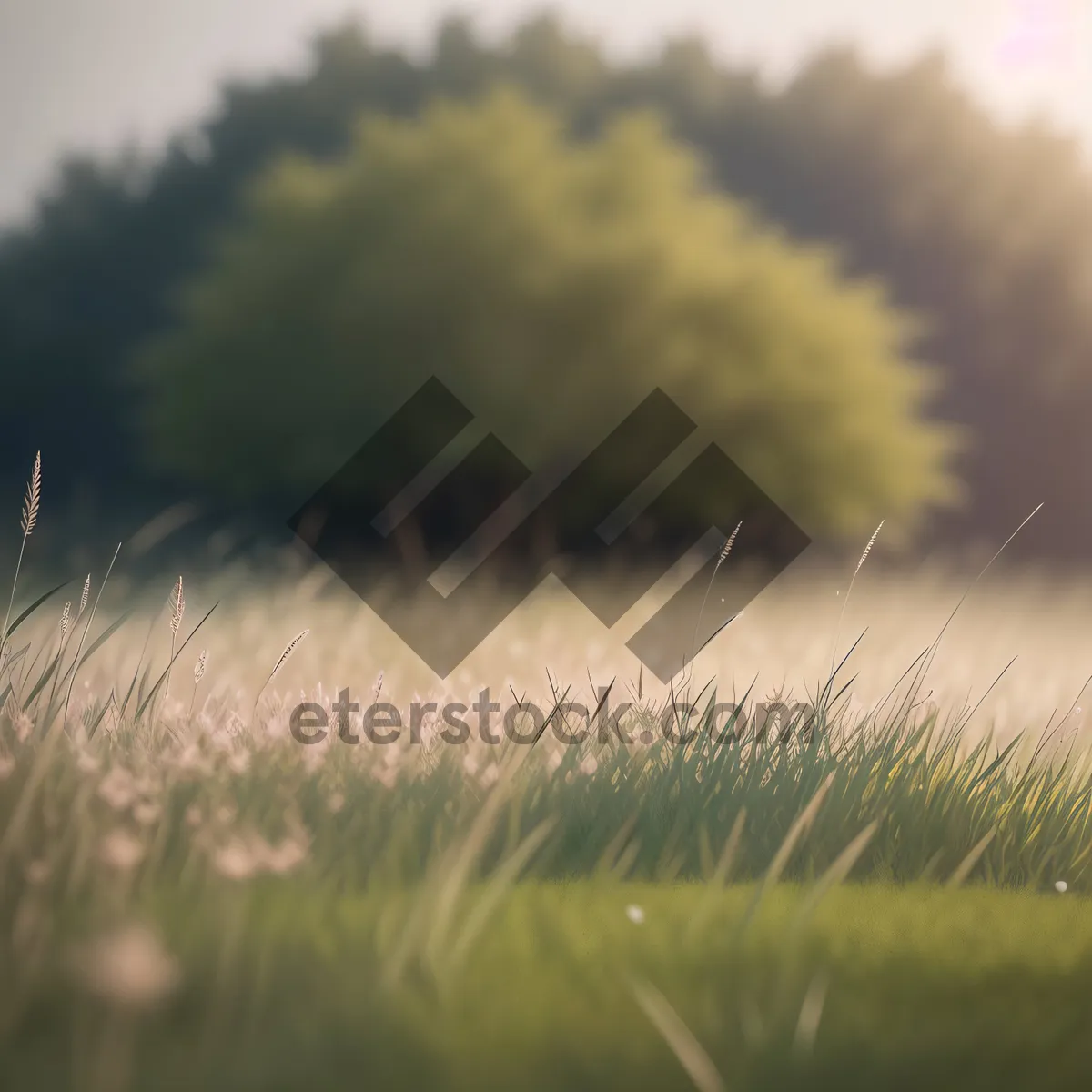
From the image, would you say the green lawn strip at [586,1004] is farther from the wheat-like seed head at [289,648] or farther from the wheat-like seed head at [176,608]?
the wheat-like seed head at [176,608]

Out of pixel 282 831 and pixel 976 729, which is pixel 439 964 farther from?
pixel 976 729

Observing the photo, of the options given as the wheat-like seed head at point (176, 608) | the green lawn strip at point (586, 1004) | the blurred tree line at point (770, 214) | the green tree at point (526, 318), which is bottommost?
the green lawn strip at point (586, 1004)

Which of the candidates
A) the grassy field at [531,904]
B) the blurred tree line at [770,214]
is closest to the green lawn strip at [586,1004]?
the grassy field at [531,904]

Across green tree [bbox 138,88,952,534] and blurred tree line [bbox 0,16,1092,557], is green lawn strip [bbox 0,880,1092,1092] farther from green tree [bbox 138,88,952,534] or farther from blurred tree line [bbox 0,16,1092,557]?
blurred tree line [bbox 0,16,1092,557]

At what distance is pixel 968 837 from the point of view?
2.55 metres

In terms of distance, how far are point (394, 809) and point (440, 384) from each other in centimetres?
816

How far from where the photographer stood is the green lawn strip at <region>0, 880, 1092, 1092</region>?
1440 mm

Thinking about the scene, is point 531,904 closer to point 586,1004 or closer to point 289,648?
point 586,1004

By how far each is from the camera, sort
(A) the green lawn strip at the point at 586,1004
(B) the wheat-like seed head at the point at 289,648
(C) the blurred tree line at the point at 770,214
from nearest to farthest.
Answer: (A) the green lawn strip at the point at 586,1004, (B) the wheat-like seed head at the point at 289,648, (C) the blurred tree line at the point at 770,214

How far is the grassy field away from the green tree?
712 centimetres

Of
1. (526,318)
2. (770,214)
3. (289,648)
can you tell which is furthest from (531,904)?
(770,214)

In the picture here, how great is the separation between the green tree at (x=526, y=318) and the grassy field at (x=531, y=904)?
280 inches

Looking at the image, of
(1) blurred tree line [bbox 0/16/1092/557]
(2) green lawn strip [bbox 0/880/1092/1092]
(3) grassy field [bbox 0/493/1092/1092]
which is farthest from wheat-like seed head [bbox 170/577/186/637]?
(1) blurred tree line [bbox 0/16/1092/557]

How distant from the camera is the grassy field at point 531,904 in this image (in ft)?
4.86
